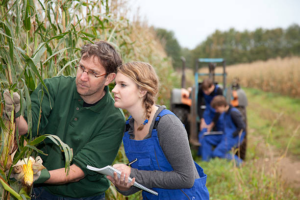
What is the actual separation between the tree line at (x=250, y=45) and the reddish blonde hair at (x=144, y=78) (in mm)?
24688

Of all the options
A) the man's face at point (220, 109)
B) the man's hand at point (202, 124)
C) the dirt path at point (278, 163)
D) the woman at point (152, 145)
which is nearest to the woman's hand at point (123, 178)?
the woman at point (152, 145)

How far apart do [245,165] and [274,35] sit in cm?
3106

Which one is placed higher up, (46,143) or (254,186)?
(46,143)

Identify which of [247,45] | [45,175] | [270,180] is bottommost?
[270,180]

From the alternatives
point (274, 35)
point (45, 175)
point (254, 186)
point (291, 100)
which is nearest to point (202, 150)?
point (254, 186)

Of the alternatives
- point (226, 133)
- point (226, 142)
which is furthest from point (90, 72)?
point (226, 133)

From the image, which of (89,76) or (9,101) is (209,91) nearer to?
(89,76)

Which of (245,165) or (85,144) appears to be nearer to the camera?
(85,144)

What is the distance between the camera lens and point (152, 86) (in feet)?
4.90

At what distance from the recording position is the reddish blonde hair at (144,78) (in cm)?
144

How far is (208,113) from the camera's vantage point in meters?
5.00

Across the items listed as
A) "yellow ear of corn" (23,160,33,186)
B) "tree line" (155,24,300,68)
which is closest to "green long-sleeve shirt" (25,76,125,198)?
"yellow ear of corn" (23,160,33,186)

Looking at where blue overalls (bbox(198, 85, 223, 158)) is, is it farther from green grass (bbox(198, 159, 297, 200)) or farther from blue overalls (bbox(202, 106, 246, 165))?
green grass (bbox(198, 159, 297, 200))

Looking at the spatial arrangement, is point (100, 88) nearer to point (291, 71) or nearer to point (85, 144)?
point (85, 144)
